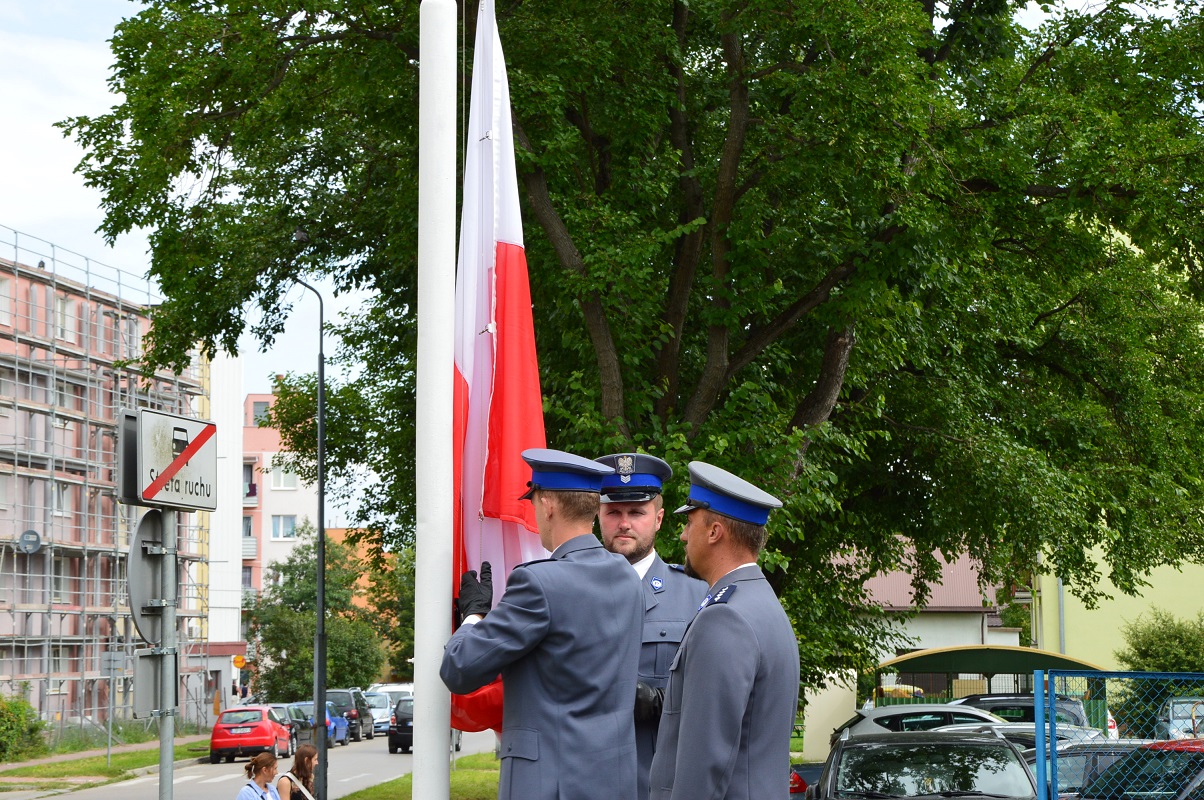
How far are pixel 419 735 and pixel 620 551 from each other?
1.37m

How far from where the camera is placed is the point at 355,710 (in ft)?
179

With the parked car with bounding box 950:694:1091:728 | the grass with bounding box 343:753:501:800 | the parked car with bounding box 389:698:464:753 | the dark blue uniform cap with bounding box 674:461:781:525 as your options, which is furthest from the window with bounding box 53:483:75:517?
the dark blue uniform cap with bounding box 674:461:781:525

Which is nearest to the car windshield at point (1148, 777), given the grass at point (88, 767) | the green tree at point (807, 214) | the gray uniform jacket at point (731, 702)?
the green tree at point (807, 214)

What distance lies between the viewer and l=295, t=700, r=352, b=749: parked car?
151 ft

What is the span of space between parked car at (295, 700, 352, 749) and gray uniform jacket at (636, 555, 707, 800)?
4179 centimetres

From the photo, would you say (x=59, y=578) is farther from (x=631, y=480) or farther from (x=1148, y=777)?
(x=631, y=480)

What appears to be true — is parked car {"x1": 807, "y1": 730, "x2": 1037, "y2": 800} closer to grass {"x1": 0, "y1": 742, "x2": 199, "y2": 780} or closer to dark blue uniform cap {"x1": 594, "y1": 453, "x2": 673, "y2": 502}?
dark blue uniform cap {"x1": 594, "y1": 453, "x2": 673, "y2": 502}

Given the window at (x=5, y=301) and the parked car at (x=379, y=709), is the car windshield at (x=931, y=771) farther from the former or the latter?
the parked car at (x=379, y=709)

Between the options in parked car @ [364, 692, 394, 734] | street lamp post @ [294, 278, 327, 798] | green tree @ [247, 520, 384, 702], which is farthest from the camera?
parked car @ [364, 692, 394, 734]

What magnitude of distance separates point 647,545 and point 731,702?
4.46ft

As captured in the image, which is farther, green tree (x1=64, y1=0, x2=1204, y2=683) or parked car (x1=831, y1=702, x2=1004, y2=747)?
parked car (x1=831, y1=702, x2=1004, y2=747)

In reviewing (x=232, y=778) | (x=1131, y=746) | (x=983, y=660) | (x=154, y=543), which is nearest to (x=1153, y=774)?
(x=1131, y=746)

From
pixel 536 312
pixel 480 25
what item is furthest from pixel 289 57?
pixel 480 25

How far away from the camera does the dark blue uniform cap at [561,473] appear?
4.04 meters
